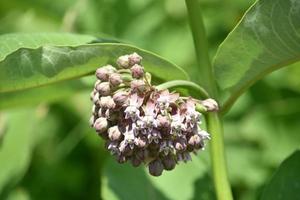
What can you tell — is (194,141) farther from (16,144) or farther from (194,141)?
(16,144)

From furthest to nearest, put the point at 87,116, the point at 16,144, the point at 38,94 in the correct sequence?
the point at 87,116 → the point at 16,144 → the point at 38,94

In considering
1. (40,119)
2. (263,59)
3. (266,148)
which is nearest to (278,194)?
(263,59)

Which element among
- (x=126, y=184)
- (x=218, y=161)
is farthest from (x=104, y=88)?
(x=126, y=184)

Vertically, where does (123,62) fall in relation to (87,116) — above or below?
above

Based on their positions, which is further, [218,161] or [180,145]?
[218,161]

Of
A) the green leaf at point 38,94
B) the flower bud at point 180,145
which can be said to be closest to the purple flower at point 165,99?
the flower bud at point 180,145

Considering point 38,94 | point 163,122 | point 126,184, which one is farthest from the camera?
point 38,94

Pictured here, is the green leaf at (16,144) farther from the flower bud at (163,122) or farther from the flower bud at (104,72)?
the flower bud at (163,122)
